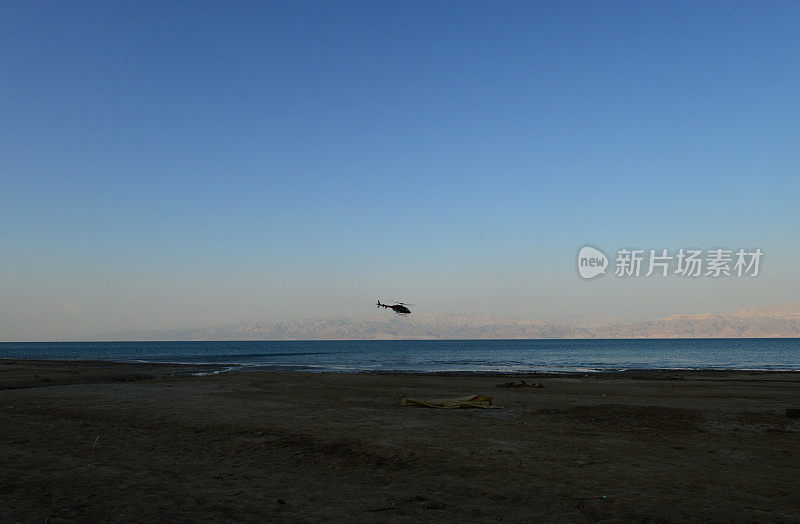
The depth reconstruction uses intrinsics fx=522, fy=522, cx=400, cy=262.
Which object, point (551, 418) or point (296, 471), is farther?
point (551, 418)

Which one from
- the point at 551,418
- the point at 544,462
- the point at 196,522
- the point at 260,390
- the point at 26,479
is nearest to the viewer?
the point at 196,522

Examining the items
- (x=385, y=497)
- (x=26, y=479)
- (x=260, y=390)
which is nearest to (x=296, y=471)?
(x=385, y=497)

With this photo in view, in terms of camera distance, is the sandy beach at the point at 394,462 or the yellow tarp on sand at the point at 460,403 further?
the yellow tarp on sand at the point at 460,403

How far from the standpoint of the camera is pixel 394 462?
10.5 meters

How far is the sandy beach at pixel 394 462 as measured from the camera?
7.52 m

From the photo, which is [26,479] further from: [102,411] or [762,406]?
[762,406]

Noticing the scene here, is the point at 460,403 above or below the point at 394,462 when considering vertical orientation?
below

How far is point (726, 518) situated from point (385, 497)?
4790 millimetres

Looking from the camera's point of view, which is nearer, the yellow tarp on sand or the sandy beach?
the sandy beach

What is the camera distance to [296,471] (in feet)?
32.4

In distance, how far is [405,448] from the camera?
11805 mm

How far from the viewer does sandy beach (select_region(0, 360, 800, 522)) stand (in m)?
7.52

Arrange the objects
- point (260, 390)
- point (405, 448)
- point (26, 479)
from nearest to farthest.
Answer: point (26, 479)
point (405, 448)
point (260, 390)

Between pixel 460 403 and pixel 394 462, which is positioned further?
pixel 460 403
